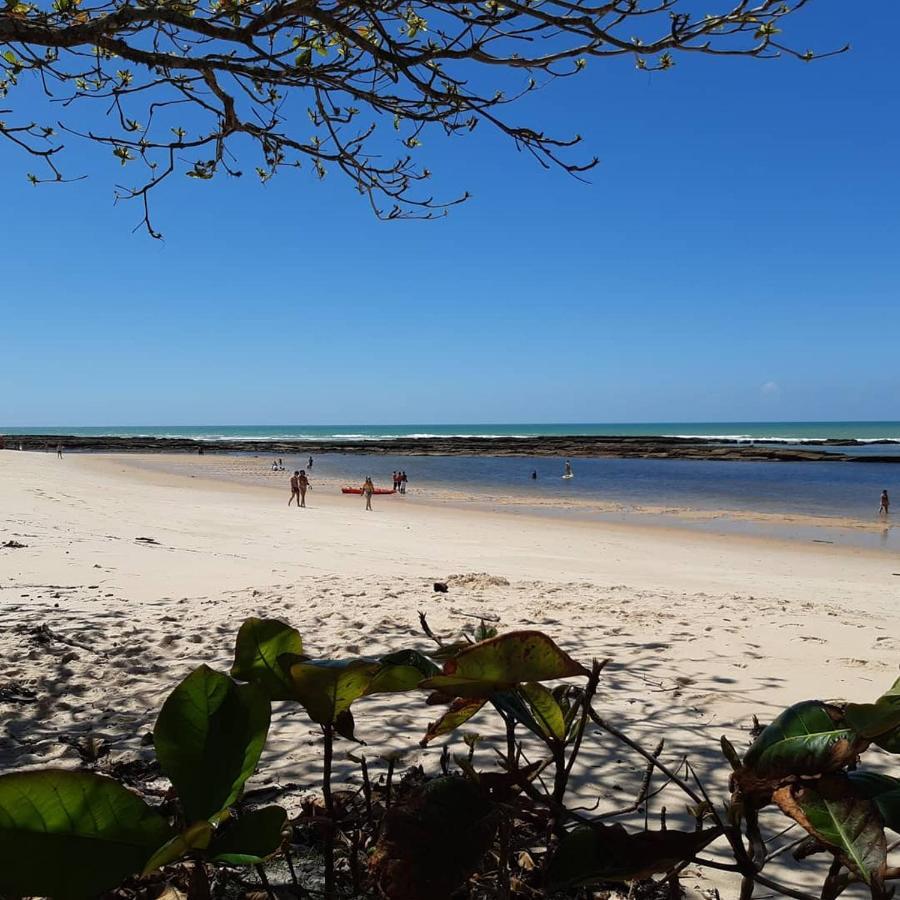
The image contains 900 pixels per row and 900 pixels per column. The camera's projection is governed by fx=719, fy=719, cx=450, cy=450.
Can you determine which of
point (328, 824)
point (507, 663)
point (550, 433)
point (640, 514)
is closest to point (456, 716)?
point (507, 663)

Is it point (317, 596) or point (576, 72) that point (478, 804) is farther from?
point (317, 596)

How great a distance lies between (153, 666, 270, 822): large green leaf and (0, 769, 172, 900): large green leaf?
0.06 metres

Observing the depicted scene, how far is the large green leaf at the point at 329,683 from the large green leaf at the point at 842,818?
15.7 inches

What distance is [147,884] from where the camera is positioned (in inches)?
43.1

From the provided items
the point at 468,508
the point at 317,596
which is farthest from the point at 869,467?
the point at 317,596

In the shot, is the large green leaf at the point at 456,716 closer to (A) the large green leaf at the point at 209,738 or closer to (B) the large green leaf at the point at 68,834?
(A) the large green leaf at the point at 209,738

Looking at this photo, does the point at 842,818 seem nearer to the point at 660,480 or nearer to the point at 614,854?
the point at 614,854

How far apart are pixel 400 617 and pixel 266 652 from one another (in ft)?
15.1

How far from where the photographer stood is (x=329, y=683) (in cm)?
74

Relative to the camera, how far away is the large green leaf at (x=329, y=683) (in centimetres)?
73

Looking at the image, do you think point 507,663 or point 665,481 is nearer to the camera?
point 507,663

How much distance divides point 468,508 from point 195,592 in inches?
693

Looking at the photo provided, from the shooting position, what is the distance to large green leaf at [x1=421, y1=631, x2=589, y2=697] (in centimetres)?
61

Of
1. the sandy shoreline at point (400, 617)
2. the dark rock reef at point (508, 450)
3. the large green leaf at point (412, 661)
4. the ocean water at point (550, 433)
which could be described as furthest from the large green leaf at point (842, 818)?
the ocean water at point (550, 433)
